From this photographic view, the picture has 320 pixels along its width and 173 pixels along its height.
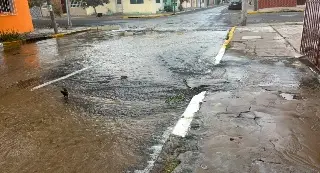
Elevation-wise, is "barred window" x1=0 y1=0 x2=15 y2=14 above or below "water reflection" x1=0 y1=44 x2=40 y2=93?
above

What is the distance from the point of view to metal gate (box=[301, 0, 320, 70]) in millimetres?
8352

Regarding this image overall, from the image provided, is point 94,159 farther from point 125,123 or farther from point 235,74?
point 235,74

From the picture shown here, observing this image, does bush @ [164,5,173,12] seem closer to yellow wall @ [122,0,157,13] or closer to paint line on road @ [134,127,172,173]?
yellow wall @ [122,0,157,13]

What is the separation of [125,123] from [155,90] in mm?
1859

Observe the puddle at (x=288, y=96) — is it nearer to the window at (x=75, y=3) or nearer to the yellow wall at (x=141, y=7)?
the yellow wall at (x=141, y=7)

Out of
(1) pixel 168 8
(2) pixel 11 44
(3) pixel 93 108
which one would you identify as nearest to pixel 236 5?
(1) pixel 168 8

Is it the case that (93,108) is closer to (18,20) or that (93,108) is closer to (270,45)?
(270,45)

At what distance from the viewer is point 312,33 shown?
891 cm

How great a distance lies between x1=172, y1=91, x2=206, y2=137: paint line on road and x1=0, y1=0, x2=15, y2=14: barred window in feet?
54.1

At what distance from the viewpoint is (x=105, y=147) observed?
4.24 m

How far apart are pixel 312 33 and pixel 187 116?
18.6ft

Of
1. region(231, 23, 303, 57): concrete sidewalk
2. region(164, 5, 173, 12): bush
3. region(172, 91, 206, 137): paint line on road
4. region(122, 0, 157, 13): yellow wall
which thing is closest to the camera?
region(172, 91, 206, 137): paint line on road

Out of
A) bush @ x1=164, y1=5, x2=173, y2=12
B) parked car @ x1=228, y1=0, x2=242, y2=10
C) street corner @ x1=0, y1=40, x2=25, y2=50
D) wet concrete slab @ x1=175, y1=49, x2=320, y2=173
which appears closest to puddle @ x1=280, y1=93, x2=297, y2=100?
wet concrete slab @ x1=175, y1=49, x2=320, y2=173

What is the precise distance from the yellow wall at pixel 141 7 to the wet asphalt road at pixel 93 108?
Result: 1225 inches
